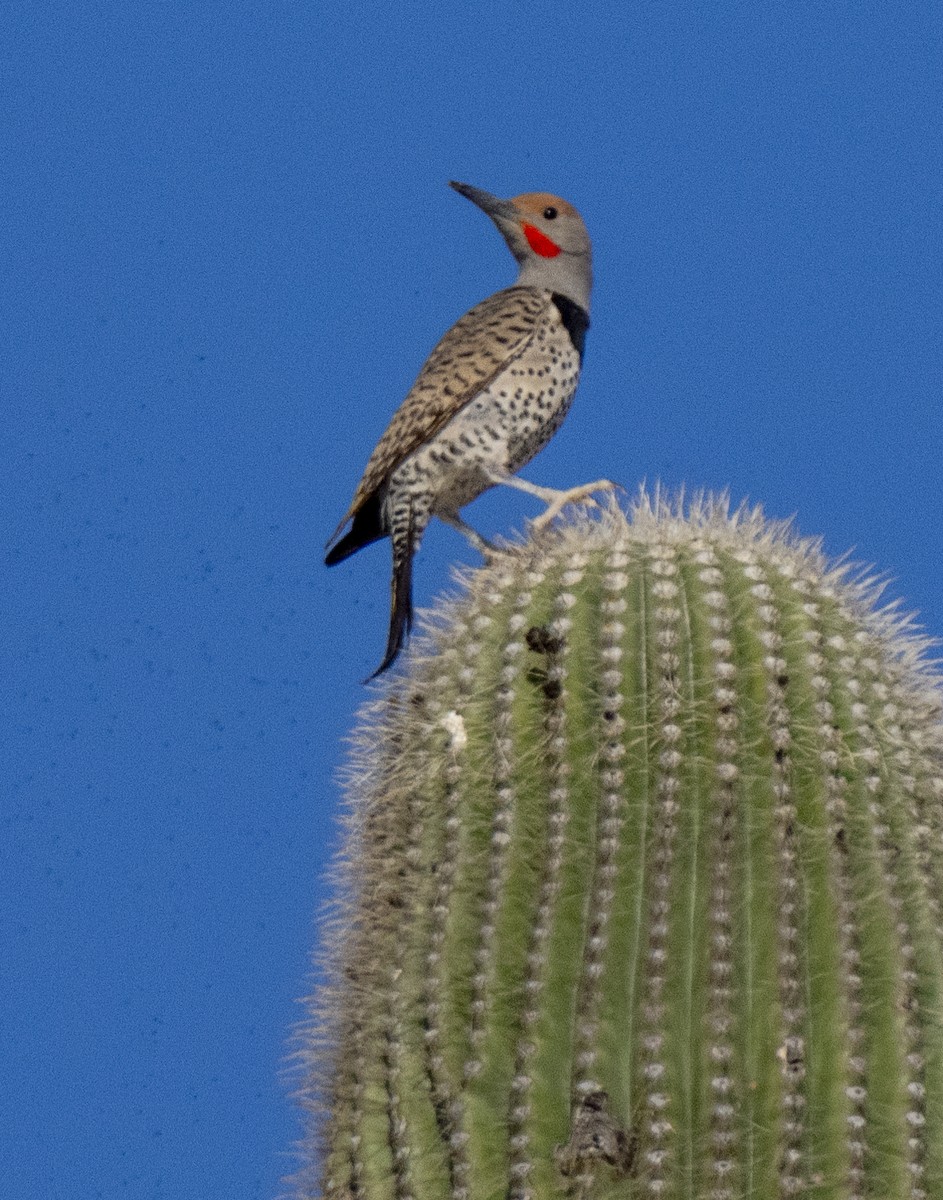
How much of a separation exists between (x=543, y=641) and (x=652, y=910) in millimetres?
478

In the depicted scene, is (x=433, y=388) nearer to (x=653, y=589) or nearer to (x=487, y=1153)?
(x=653, y=589)

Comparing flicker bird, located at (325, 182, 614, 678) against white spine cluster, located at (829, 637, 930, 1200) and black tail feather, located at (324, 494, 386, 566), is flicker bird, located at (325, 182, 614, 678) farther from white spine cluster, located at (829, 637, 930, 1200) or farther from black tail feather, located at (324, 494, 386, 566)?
white spine cluster, located at (829, 637, 930, 1200)

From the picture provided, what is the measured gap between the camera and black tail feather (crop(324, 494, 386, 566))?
188 inches

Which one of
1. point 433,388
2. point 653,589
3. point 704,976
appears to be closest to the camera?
point 704,976

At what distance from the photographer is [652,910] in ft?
8.34

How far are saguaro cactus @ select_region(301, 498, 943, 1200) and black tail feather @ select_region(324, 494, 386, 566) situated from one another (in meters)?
1.87

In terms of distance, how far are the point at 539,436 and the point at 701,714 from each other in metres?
2.28

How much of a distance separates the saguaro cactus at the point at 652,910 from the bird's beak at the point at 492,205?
2600 mm

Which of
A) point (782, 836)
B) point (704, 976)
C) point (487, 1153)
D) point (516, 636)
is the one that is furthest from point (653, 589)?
point (487, 1153)

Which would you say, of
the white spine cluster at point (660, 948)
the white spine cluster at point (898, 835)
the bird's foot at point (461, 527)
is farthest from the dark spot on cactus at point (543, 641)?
the bird's foot at point (461, 527)

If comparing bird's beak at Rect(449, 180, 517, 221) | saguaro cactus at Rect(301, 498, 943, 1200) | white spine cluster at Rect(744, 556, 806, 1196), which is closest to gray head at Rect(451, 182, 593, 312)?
bird's beak at Rect(449, 180, 517, 221)

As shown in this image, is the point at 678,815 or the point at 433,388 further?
the point at 433,388

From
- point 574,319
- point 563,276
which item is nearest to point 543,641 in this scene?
point 574,319

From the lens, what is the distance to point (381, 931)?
2840 mm
